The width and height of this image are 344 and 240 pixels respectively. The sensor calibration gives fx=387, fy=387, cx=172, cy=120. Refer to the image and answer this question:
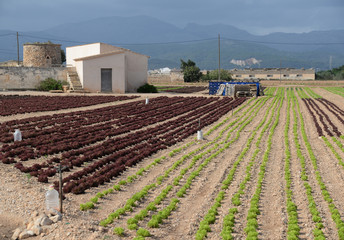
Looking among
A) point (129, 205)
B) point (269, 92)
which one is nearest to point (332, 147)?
point (129, 205)

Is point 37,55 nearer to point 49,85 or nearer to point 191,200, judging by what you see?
point 49,85

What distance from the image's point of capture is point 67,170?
1224cm

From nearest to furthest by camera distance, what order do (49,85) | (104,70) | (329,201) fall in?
(329,201), (104,70), (49,85)

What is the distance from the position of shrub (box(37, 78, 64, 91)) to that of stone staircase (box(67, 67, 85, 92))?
1437 millimetres

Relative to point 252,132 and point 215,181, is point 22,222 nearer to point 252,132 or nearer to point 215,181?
point 215,181

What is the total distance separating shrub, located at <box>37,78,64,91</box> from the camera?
157ft

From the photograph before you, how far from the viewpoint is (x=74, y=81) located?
1839 inches

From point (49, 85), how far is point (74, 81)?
3486 mm

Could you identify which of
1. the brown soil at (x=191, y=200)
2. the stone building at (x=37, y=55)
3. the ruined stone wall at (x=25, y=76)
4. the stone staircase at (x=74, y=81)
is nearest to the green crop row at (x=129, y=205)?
the brown soil at (x=191, y=200)

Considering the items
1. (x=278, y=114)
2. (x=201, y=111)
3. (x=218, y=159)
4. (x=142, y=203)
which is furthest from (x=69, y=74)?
(x=142, y=203)

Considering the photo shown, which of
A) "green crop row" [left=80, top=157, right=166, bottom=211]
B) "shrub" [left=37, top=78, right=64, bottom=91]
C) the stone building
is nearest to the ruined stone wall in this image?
"shrub" [left=37, top=78, right=64, bottom=91]

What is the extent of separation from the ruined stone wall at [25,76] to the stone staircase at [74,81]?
3.85 ft

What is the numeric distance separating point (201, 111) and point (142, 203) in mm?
20764

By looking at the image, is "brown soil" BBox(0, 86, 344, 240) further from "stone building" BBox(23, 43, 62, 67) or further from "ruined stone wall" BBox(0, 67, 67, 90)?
"stone building" BBox(23, 43, 62, 67)
